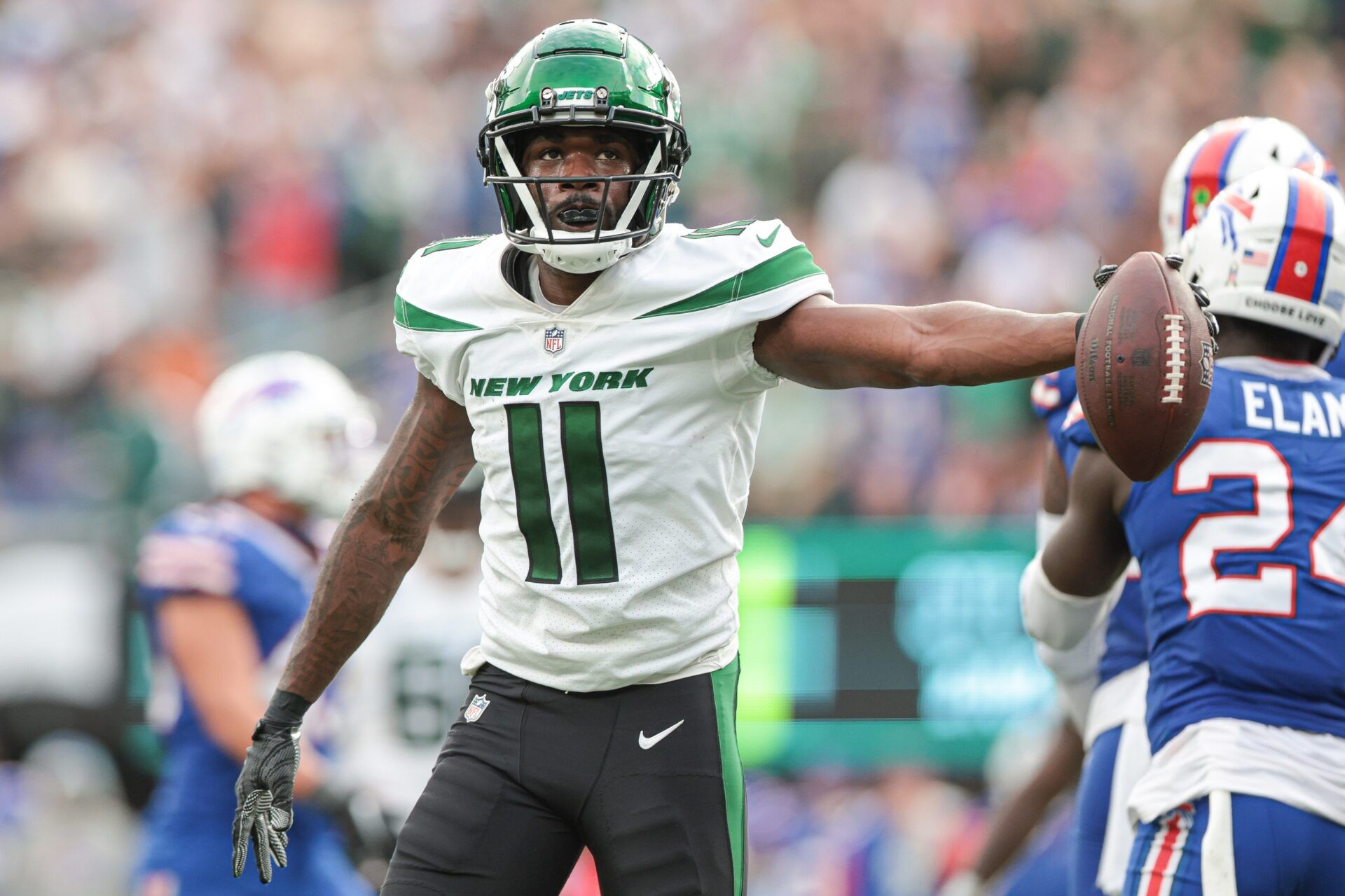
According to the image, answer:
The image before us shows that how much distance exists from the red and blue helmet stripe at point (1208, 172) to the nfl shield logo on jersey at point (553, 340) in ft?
7.48

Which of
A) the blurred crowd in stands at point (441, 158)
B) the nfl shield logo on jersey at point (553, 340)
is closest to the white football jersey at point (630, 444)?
the nfl shield logo on jersey at point (553, 340)

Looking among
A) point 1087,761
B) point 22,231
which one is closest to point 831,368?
point 1087,761

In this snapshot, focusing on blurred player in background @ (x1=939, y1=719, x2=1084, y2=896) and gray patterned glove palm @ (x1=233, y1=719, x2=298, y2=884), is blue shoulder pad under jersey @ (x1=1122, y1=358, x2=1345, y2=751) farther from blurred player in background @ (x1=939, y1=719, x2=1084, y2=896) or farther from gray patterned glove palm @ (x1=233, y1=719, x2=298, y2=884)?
gray patterned glove palm @ (x1=233, y1=719, x2=298, y2=884)

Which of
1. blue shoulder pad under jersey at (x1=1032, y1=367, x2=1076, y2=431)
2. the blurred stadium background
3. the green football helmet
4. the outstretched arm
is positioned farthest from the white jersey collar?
the blurred stadium background

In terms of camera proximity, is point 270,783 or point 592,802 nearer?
point 592,802

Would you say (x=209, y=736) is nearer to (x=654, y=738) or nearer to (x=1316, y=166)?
(x=654, y=738)

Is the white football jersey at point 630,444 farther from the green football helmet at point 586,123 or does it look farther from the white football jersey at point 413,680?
the white football jersey at point 413,680

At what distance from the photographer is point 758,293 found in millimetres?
3334

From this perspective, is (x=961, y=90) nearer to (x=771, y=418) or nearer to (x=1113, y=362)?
(x=771, y=418)

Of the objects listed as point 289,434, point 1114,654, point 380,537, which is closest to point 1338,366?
point 1114,654

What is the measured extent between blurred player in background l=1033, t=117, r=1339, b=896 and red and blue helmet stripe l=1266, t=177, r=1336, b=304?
0.47 m

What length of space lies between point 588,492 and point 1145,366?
3.59 feet

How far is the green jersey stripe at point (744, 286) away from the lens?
3340 mm

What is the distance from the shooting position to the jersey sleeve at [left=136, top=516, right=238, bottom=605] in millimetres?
5207
